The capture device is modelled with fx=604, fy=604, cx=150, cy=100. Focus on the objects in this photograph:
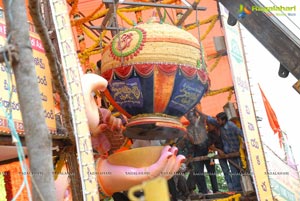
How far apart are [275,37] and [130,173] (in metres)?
2.42

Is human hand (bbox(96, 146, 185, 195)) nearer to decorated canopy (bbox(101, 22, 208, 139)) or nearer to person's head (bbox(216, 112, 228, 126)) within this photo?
decorated canopy (bbox(101, 22, 208, 139))

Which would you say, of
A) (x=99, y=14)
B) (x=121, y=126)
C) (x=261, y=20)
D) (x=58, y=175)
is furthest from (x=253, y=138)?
(x=99, y=14)

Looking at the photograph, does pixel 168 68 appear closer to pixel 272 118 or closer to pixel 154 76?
pixel 154 76

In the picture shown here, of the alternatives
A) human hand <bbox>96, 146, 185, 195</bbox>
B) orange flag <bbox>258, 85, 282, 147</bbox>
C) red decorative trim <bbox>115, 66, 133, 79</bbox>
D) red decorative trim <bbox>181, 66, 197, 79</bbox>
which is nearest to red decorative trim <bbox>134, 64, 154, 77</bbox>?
red decorative trim <bbox>115, 66, 133, 79</bbox>

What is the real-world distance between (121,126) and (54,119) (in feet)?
3.23

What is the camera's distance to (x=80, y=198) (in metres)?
5.59

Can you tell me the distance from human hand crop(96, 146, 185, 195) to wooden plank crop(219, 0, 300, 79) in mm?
1827

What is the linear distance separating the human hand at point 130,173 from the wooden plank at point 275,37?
183 cm

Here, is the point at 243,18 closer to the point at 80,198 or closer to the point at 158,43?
the point at 158,43

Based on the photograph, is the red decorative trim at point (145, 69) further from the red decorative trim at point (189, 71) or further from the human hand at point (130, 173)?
the human hand at point (130, 173)

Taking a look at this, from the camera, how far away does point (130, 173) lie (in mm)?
5883

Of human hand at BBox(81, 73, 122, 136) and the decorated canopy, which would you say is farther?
the decorated canopy

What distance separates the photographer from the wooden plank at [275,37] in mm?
6836

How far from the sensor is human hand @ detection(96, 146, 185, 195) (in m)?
5.86
